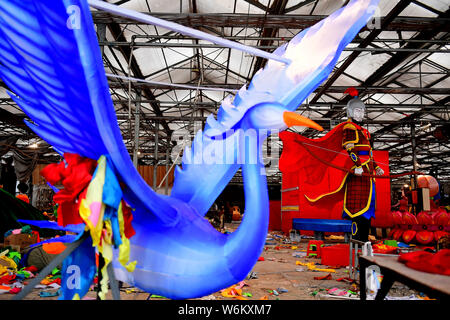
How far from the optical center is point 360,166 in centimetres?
334

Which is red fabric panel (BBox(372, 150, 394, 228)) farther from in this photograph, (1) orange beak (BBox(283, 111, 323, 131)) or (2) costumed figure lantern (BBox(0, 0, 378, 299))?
(1) orange beak (BBox(283, 111, 323, 131))

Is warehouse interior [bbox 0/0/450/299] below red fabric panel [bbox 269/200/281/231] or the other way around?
the other way around

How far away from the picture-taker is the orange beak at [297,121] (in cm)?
118

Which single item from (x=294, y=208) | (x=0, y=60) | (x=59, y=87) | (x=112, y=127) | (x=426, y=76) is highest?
(x=426, y=76)

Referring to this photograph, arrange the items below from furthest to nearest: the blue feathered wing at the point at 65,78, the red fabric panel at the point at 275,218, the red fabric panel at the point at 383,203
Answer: the red fabric panel at the point at 275,218 < the red fabric panel at the point at 383,203 < the blue feathered wing at the point at 65,78

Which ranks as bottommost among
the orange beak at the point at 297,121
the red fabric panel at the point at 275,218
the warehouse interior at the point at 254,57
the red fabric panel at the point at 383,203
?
the red fabric panel at the point at 275,218

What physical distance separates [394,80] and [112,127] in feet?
31.6

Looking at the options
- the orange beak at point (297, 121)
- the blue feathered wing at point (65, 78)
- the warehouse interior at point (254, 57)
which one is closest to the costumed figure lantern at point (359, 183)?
the warehouse interior at point (254, 57)

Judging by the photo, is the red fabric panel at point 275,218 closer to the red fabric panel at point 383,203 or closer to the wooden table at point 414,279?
the red fabric panel at point 383,203

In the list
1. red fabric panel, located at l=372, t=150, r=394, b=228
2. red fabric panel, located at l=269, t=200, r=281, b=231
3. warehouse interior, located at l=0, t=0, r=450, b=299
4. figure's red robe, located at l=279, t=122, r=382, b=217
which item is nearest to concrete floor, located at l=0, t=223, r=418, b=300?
figure's red robe, located at l=279, t=122, r=382, b=217

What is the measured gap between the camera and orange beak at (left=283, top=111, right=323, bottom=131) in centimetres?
118

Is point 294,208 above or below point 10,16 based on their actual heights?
below

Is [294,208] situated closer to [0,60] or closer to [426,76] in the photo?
[426,76]
